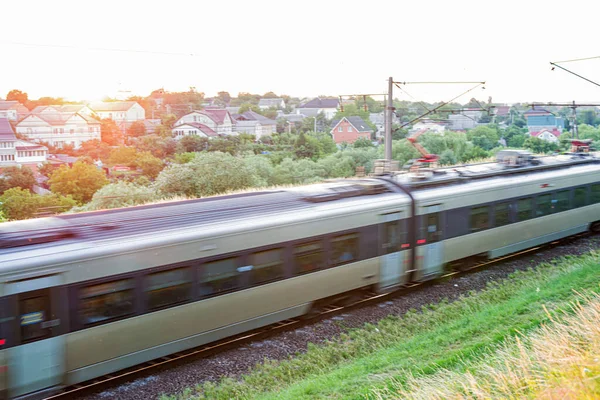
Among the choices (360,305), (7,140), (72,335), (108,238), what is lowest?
(360,305)

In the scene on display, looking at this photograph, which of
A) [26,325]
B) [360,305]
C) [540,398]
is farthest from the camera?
[360,305]

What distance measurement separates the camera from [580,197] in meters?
19.9

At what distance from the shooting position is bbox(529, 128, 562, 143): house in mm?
43969

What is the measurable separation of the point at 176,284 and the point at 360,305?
5.03 metres

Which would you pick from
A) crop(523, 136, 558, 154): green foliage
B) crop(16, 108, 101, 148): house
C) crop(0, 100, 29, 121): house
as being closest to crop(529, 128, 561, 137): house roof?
crop(523, 136, 558, 154): green foliage

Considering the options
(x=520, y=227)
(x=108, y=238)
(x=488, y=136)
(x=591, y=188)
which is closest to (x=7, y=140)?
(x=108, y=238)

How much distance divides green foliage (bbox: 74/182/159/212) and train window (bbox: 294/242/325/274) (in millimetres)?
12758

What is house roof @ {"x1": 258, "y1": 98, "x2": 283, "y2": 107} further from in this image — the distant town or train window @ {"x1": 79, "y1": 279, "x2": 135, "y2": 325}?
train window @ {"x1": 79, "y1": 279, "x2": 135, "y2": 325}

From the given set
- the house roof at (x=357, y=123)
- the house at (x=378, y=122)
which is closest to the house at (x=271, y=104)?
the house roof at (x=357, y=123)

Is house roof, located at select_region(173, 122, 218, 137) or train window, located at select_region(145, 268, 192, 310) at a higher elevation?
house roof, located at select_region(173, 122, 218, 137)

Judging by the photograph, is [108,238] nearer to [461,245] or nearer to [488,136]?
[461,245]

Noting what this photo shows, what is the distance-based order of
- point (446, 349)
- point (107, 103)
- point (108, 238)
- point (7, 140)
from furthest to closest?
point (107, 103), point (7, 140), point (446, 349), point (108, 238)

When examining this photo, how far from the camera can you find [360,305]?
520 inches

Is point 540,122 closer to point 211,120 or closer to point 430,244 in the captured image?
point 211,120
